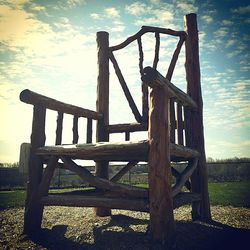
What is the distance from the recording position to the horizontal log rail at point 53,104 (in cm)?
330

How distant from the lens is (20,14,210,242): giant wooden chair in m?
2.58

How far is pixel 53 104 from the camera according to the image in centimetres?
363

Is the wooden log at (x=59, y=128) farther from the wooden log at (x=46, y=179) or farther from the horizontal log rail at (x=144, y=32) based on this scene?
the horizontal log rail at (x=144, y=32)

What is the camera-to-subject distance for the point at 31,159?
3523 mm

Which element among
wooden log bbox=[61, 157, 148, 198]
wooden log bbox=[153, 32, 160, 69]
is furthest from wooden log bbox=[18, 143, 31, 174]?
wooden log bbox=[153, 32, 160, 69]

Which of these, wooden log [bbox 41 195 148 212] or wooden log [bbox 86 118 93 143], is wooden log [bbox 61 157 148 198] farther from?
wooden log [bbox 86 118 93 143]

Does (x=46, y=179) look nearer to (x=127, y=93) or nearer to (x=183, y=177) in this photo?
(x=183, y=177)

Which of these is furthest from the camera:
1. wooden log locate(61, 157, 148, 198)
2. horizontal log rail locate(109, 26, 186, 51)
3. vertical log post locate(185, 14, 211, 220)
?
horizontal log rail locate(109, 26, 186, 51)

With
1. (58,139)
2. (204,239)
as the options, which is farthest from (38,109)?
(204,239)

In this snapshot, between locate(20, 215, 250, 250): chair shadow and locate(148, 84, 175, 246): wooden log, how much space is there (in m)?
0.16

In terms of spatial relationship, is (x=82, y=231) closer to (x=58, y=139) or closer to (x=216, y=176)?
(x=58, y=139)

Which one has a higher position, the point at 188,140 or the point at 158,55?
the point at 158,55

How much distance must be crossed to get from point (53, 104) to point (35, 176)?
3.31 feet

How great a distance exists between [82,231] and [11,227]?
1158 millimetres
